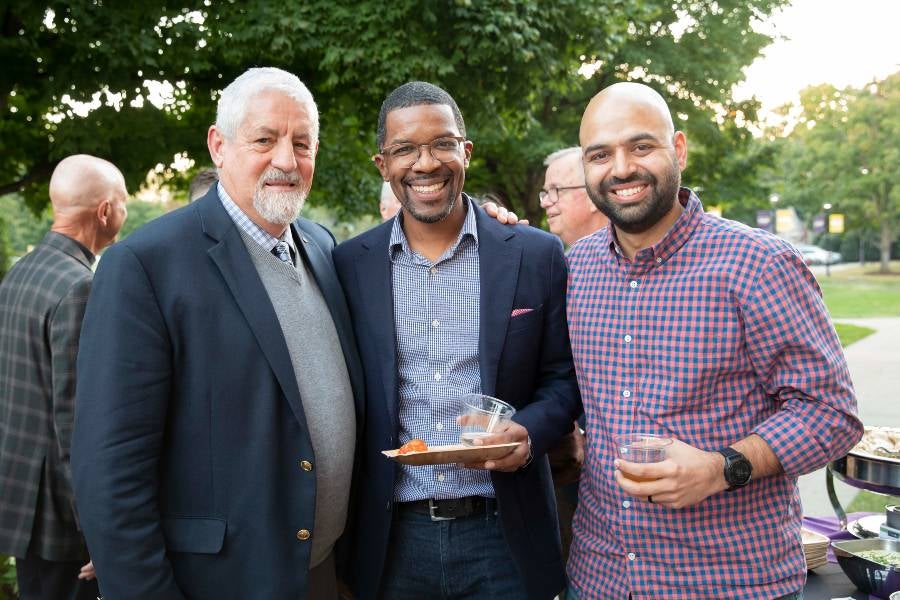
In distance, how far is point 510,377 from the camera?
304cm

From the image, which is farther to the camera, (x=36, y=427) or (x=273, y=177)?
(x=36, y=427)

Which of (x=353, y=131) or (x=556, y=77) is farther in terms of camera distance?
(x=353, y=131)

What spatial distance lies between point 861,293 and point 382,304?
34459mm

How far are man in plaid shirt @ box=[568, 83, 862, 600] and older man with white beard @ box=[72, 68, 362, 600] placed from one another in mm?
971

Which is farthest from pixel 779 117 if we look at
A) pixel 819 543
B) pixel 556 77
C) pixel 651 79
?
pixel 819 543

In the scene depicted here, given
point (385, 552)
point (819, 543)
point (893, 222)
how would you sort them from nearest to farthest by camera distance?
point (385, 552), point (819, 543), point (893, 222)

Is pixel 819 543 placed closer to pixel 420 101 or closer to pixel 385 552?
pixel 385 552

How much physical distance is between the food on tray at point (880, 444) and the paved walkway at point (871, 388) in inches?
140

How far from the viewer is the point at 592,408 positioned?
2.78 meters

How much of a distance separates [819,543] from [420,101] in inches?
104

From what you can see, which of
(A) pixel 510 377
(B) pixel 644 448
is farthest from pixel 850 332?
(B) pixel 644 448

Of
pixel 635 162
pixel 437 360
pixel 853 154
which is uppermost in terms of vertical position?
pixel 853 154

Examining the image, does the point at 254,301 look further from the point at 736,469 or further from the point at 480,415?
the point at 736,469

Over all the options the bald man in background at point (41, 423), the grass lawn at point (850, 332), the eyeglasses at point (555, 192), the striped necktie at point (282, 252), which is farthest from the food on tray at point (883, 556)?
the grass lawn at point (850, 332)
